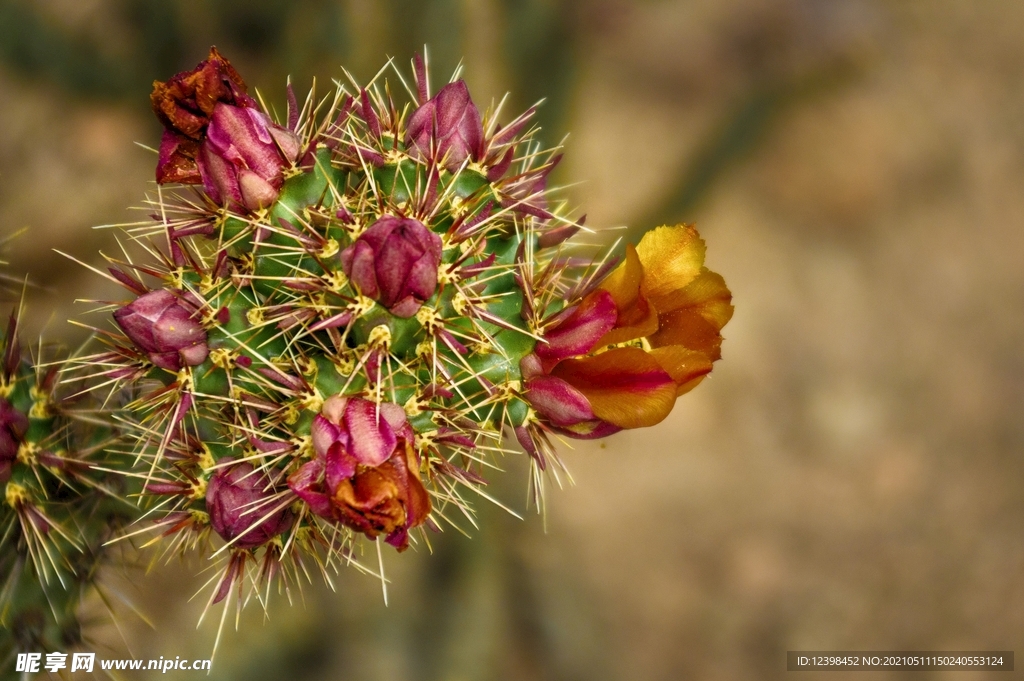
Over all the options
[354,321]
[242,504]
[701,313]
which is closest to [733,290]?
[701,313]

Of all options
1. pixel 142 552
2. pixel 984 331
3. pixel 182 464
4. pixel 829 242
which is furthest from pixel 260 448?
pixel 984 331

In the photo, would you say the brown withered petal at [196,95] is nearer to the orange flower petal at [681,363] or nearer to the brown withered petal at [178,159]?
the brown withered petal at [178,159]

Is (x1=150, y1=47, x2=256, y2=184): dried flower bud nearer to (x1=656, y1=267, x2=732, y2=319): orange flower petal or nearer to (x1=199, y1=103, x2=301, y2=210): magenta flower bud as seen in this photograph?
(x1=199, y1=103, x2=301, y2=210): magenta flower bud

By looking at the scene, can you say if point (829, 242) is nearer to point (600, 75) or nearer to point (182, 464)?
point (600, 75)

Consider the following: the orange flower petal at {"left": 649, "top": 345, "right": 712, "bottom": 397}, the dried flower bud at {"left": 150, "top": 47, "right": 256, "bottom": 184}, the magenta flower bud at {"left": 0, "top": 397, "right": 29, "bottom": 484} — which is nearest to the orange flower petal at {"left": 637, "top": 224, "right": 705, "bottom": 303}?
the orange flower petal at {"left": 649, "top": 345, "right": 712, "bottom": 397}

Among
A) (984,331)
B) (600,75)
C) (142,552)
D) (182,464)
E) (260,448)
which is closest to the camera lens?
(260,448)

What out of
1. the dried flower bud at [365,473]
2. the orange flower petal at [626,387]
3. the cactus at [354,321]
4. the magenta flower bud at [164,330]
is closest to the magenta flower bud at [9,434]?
the cactus at [354,321]
